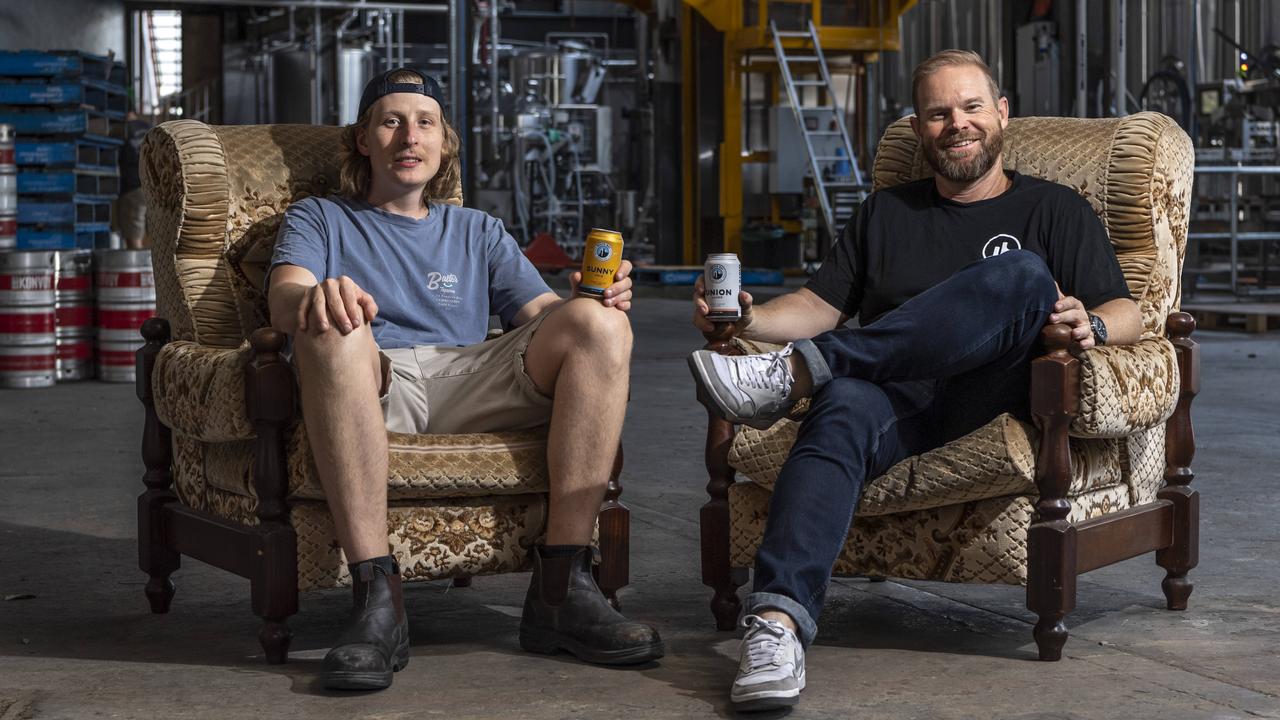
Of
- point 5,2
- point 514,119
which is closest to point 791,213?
point 514,119

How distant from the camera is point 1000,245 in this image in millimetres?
3023

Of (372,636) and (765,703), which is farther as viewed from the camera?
(372,636)

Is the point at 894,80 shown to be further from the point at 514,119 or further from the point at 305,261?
the point at 305,261

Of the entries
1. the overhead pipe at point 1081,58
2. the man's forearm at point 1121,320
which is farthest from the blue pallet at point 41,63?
the man's forearm at point 1121,320

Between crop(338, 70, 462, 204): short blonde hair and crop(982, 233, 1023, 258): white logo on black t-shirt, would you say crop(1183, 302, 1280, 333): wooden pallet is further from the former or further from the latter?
crop(338, 70, 462, 204): short blonde hair

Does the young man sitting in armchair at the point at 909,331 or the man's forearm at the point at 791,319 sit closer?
the young man sitting in armchair at the point at 909,331

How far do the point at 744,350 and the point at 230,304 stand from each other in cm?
98

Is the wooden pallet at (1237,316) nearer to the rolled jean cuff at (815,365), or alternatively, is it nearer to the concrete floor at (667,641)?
the concrete floor at (667,641)

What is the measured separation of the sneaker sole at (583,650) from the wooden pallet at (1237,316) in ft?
23.6

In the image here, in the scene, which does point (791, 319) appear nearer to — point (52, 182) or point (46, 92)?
point (52, 182)

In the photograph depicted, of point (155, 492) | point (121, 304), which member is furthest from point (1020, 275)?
point (121, 304)

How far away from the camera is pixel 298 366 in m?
2.68

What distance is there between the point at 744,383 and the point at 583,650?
0.50 metres

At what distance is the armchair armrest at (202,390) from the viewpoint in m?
2.74
